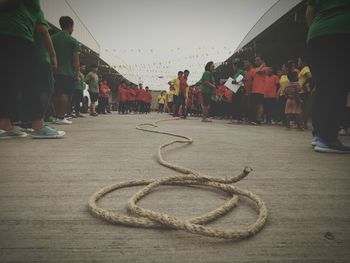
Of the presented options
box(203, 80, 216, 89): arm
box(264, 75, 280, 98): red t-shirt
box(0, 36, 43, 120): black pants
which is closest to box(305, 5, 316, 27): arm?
box(0, 36, 43, 120): black pants

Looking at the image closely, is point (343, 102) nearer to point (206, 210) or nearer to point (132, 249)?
point (206, 210)

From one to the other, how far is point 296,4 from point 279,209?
6475 millimetres

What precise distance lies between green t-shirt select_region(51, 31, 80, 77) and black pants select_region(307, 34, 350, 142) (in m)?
3.48

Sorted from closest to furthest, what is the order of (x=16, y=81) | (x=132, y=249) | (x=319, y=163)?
(x=132, y=249) < (x=319, y=163) < (x=16, y=81)

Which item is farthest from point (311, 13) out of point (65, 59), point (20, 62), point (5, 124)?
point (65, 59)

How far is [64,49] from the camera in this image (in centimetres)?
439

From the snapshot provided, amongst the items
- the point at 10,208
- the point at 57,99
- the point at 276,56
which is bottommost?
the point at 10,208

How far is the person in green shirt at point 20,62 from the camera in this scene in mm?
2424

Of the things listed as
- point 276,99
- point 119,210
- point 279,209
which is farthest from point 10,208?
point 276,99

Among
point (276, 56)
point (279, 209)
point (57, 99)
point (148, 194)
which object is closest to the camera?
point (279, 209)

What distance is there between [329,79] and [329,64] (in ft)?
0.40

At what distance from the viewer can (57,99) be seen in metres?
4.58

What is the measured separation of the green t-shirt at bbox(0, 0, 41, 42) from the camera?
7.90 feet

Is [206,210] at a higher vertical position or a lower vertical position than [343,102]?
lower
